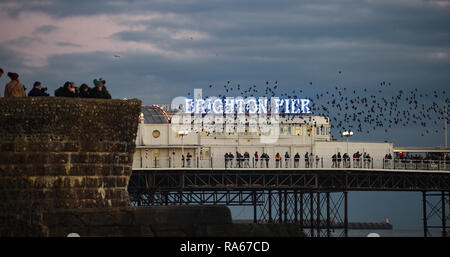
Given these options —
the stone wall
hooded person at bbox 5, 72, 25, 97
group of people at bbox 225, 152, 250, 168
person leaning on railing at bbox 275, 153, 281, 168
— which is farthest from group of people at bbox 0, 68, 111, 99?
person leaning on railing at bbox 275, 153, 281, 168

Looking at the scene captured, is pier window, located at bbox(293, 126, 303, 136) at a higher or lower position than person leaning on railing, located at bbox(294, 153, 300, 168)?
higher

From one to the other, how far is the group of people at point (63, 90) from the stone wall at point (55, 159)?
1.66 m

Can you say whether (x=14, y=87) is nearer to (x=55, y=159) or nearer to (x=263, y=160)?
(x=55, y=159)

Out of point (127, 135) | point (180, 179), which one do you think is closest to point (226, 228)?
point (127, 135)

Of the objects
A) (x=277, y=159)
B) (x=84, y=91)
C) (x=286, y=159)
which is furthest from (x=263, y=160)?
(x=84, y=91)

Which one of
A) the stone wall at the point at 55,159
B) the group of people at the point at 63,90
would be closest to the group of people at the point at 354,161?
the group of people at the point at 63,90

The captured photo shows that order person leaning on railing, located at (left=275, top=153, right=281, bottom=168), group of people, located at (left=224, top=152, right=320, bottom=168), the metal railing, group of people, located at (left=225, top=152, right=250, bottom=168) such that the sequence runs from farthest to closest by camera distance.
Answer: person leaning on railing, located at (left=275, top=153, right=281, bottom=168) → the metal railing → group of people, located at (left=224, top=152, right=320, bottom=168) → group of people, located at (left=225, top=152, right=250, bottom=168)

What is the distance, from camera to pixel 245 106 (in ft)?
310

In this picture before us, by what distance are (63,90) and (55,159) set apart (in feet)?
9.62

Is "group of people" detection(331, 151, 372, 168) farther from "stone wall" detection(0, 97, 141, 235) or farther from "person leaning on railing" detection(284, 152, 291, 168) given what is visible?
"stone wall" detection(0, 97, 141, 235)

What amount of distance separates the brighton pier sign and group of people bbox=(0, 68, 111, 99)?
6917 cm

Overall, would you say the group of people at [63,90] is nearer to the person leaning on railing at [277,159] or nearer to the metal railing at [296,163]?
the metal railing at [296,163]

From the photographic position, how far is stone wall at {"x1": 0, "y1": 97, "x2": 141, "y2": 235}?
20359 mm

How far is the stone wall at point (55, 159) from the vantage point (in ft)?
66.8
